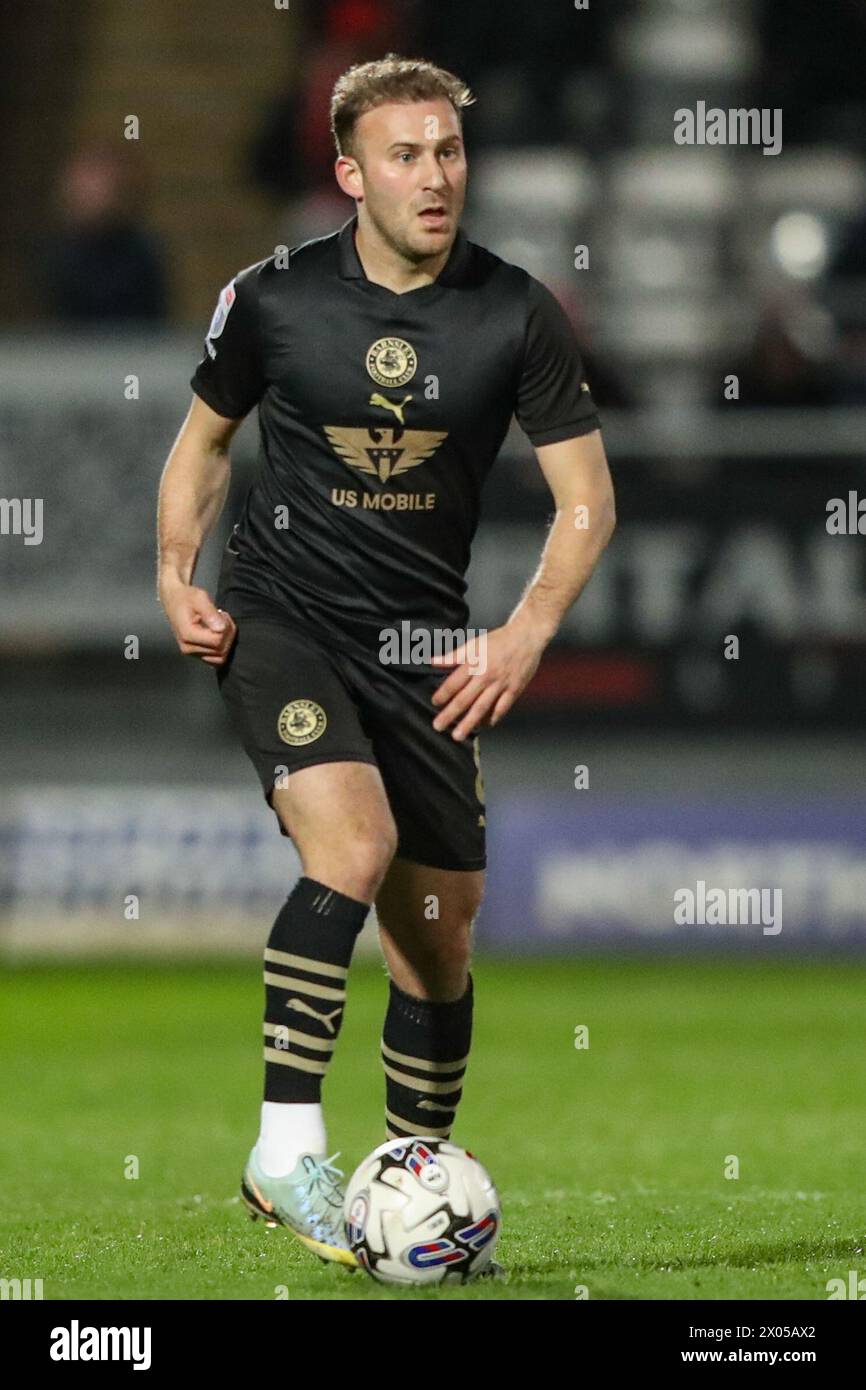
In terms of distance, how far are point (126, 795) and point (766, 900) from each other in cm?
321

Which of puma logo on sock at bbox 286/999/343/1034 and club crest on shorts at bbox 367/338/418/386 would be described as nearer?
puma logo on sock at bbox 286/999/343/1034

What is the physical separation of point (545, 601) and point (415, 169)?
101 centimetres

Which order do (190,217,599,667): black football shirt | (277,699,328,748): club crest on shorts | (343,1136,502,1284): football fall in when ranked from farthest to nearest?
(190,217,599,667): black football shirt < (277,699,328,748): club crest on shorts < (343,1136,502,1284): football

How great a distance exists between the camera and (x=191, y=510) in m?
6.01

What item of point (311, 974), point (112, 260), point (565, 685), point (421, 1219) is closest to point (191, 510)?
point (311, 974)

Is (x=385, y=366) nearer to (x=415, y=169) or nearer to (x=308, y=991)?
(x=415, y=169)

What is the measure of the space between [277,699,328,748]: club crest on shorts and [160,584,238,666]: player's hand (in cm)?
27

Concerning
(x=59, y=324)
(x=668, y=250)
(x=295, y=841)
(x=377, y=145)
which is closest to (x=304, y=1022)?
(x=295, y=841)

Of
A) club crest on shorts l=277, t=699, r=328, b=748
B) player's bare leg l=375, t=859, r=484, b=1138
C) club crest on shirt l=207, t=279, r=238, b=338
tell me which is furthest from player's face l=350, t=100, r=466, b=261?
player's bare leg l=375, t=859, r=484, b=1138

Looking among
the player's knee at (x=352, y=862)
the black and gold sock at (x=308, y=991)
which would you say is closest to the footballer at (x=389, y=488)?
the player's knee at (x=352, y=862)

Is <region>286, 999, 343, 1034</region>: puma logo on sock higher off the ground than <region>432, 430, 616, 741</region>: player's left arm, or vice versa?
<region>432, 430, 616, 741</region>: player's left arm

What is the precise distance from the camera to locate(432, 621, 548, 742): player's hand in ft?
18.8

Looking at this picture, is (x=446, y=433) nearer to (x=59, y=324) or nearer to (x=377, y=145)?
(x=377, y=145)

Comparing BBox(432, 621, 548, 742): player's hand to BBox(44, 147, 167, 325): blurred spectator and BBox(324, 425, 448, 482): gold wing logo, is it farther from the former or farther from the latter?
BBox(44, 147, 167, 325): blurred spectator
